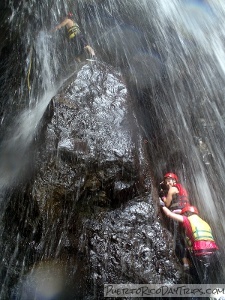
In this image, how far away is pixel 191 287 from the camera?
3.79 meters

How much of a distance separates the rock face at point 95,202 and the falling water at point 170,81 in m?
0.80

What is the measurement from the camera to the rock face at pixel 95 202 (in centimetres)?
371

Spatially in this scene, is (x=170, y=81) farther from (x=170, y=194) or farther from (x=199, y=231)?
(x=199, y=231)

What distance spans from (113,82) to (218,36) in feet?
20.2

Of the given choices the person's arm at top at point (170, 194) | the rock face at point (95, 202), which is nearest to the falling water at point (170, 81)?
the rock face at point (95, 202)

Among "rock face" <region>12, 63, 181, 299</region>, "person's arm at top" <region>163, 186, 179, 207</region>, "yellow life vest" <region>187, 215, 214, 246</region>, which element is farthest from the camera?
"person's arm at top" <region>163, 186, 179, 207</region>

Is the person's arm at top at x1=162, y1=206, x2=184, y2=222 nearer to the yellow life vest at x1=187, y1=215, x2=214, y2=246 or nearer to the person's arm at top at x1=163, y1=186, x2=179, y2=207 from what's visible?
the yellow life vest at x1=187, y1=215, x2=214, y2=246

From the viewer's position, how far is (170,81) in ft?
25.8

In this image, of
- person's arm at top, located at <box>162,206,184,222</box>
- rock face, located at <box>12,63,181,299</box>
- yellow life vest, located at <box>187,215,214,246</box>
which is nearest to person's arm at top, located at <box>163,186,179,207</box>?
person's arm at top, located at <box>162,206,184,222</box>

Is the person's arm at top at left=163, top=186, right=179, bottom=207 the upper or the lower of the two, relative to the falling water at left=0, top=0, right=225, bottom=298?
lower

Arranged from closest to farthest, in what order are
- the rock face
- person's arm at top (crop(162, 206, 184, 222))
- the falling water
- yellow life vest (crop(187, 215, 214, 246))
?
the rock face, yellow life vest (crop(187, 215, 214, 246)), person's arm at top (crop(162, 206, 184, 222)), the falling water

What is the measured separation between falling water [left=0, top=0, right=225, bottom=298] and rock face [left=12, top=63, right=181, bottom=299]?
799 mm

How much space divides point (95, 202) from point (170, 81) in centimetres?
521

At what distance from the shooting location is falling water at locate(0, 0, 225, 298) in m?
5.93
